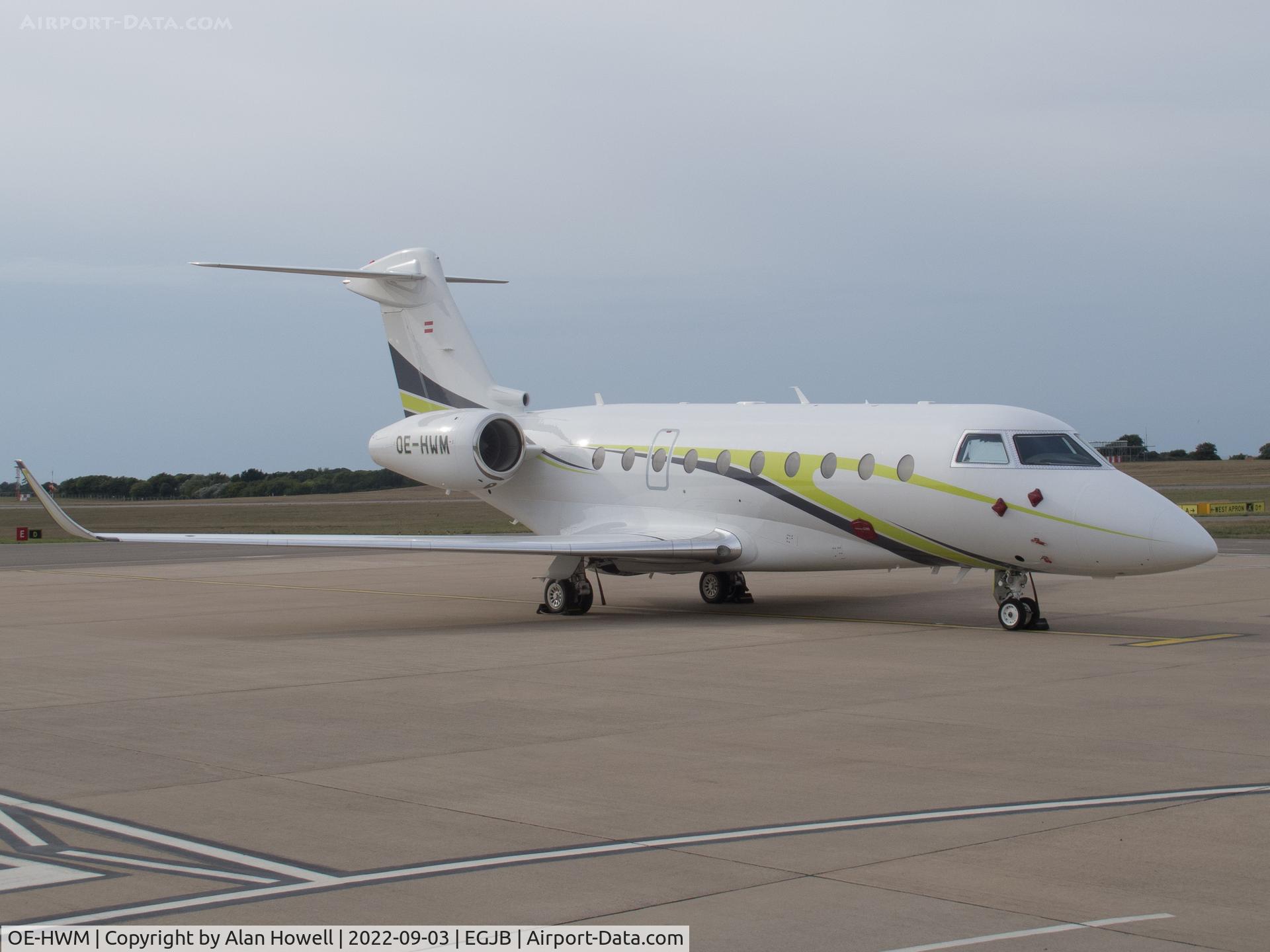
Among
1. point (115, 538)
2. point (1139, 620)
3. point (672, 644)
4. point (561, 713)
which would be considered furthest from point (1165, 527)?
point (115, 538)

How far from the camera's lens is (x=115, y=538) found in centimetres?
1911

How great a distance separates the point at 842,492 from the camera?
18.4 metres

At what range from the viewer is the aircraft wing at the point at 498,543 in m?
18.8

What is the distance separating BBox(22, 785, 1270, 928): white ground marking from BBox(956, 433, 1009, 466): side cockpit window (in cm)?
876

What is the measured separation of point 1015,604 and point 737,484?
14.0ft

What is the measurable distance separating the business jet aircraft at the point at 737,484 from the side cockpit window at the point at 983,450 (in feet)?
0.06

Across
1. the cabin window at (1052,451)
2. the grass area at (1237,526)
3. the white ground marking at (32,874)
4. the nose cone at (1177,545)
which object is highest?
the cabin window at (1052,451)

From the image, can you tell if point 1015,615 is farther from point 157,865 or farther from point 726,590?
point 157,865

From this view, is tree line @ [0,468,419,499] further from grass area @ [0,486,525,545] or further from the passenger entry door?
the passenger entry door

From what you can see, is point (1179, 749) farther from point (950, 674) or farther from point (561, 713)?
point (561, 713)

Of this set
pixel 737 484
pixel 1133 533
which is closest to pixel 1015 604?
pixel 1133 533

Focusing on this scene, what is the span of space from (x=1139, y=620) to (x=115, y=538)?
46.2ft

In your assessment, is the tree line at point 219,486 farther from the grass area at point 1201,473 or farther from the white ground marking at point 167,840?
the white ground marking at point 167,840

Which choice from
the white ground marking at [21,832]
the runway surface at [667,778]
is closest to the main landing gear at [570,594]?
the runway surface at [667,778]
